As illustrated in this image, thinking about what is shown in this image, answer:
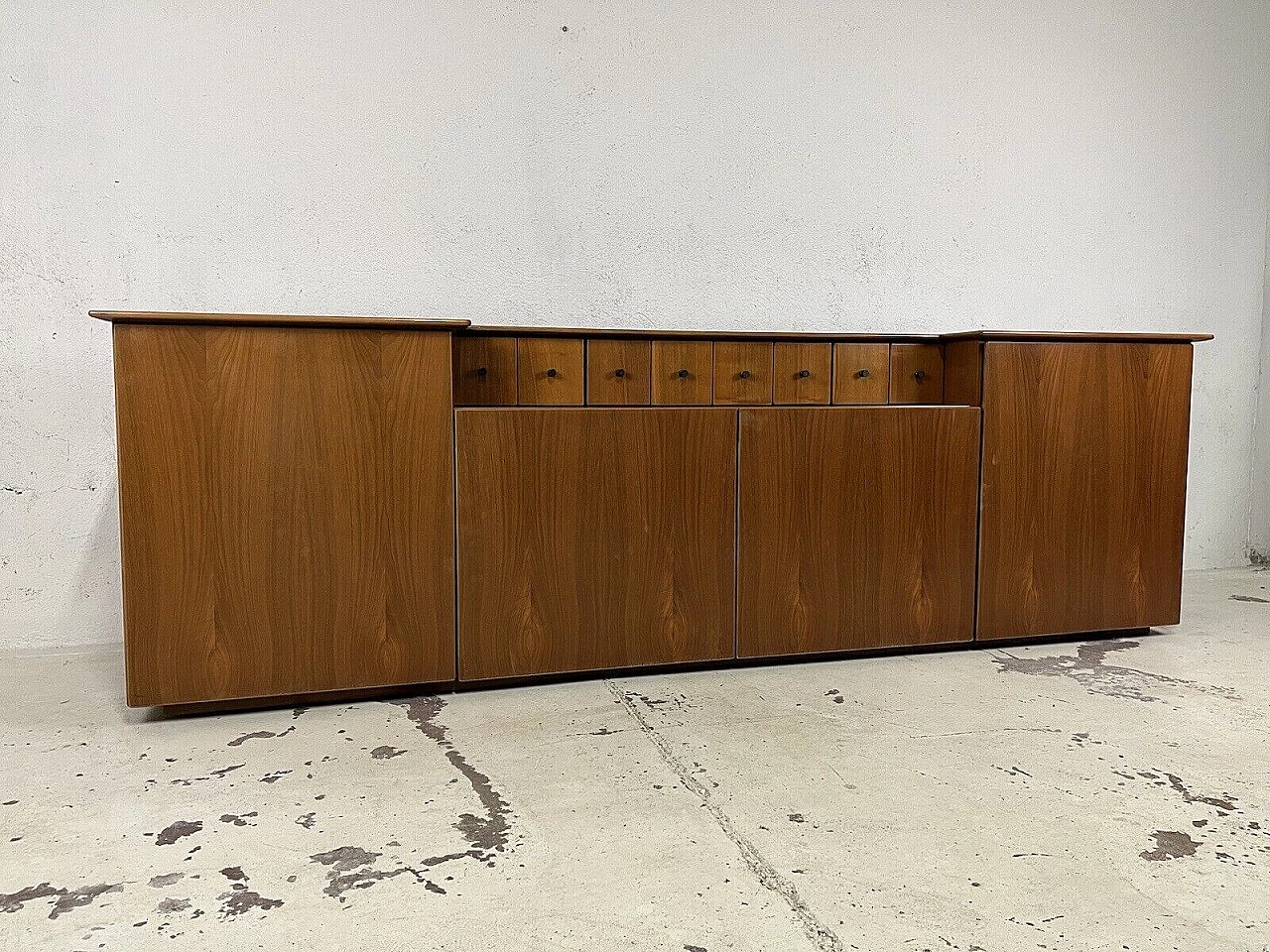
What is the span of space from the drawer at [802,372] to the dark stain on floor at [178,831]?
2.18 m

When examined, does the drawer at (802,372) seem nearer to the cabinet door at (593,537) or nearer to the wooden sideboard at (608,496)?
the wooden sideboard at (608,496)

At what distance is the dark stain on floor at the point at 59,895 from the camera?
5.62 ft

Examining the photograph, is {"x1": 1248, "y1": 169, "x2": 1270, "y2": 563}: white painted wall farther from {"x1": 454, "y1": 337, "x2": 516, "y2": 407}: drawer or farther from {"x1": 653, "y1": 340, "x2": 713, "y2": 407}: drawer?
{"x1": 454, "y1": 337, "x2": 516, "y2": 407}: drawer

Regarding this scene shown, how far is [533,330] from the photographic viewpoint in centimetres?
313

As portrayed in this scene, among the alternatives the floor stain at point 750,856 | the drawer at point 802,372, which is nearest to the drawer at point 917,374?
the drawer at point 802,372

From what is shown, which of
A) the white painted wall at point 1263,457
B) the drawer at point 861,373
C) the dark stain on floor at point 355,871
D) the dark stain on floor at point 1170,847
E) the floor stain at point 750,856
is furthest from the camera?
the white painted wall at point 1263,457

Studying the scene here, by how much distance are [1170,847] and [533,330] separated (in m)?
2.16

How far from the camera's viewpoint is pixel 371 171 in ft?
11.4

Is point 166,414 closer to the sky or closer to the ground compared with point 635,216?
closer to the ground

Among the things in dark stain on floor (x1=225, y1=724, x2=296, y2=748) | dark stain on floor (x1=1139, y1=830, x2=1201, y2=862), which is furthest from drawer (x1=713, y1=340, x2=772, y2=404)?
dark stain on floor (x1=1139, y1=830, x2=1201, y2=862)

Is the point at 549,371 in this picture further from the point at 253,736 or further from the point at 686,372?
the point at 253,736

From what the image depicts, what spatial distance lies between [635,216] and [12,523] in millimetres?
2395

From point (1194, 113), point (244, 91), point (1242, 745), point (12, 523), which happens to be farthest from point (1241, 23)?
point (12, 523)

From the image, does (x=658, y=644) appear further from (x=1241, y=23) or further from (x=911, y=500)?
(x=1241, y=23)
